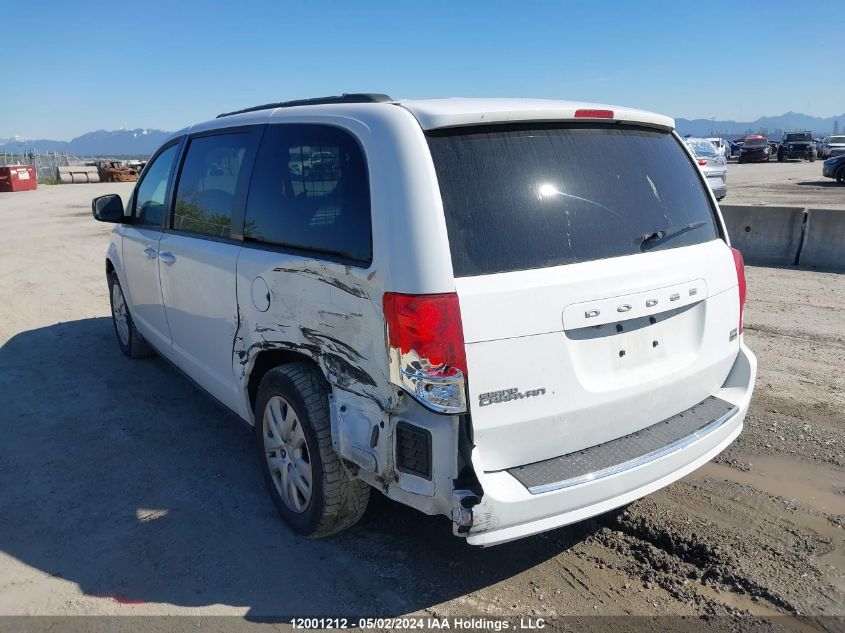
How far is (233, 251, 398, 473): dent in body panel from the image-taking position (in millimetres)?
2574

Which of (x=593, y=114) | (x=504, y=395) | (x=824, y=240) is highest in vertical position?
(x=593, y=114)

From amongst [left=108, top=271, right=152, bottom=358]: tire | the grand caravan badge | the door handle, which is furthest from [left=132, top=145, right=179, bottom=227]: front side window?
the grand caravan badge

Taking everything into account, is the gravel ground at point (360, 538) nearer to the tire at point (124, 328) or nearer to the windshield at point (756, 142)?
the tire at point (124, 328)

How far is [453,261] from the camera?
2.42 metres

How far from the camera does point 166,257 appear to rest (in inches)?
174

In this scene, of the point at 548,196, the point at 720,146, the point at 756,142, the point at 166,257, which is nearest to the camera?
the point at 548,196

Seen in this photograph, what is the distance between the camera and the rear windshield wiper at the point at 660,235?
287cm

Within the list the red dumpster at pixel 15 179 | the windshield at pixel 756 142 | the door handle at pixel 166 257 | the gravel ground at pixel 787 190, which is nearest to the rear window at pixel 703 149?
the gravel ground at pixel 787 190

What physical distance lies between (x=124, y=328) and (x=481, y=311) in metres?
4.75

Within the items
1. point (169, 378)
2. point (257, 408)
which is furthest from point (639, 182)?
point (169, 378)

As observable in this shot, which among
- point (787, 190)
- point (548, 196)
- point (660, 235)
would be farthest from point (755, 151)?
point (548, 196)

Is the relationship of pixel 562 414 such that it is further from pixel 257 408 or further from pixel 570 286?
pixel 257 408

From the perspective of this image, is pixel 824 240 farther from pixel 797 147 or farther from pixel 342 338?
pixel 797 147

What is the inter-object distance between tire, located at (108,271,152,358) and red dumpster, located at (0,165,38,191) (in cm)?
2988
